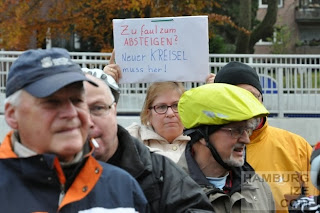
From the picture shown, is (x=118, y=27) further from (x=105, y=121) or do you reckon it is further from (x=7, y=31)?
(x=7, y=31)

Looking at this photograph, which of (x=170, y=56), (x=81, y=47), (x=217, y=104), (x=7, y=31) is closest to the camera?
(x=217, y=104)

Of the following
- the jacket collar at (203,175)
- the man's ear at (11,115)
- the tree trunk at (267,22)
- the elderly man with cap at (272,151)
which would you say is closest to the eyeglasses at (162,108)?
the elderly man with cap at (272,151)

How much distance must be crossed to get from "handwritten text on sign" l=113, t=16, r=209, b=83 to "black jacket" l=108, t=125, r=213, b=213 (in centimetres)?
218

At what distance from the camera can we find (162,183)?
3.53 m

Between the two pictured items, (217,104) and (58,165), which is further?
(217,104)

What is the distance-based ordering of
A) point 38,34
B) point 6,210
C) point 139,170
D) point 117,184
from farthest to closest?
point 38,34 → point 139,170 → point 117,184 → point 6,210

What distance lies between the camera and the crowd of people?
2.97 m

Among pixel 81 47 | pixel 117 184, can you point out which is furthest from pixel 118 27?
pixel 81 47

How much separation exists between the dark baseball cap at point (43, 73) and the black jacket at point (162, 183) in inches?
26.0

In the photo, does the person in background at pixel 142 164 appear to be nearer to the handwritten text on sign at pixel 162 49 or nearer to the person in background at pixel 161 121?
the person in background at pixel 161 121

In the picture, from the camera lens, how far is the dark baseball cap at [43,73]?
293 cm

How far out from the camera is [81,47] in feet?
91.5

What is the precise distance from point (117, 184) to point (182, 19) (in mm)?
3024

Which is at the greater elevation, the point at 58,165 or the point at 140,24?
the point at 140,24
